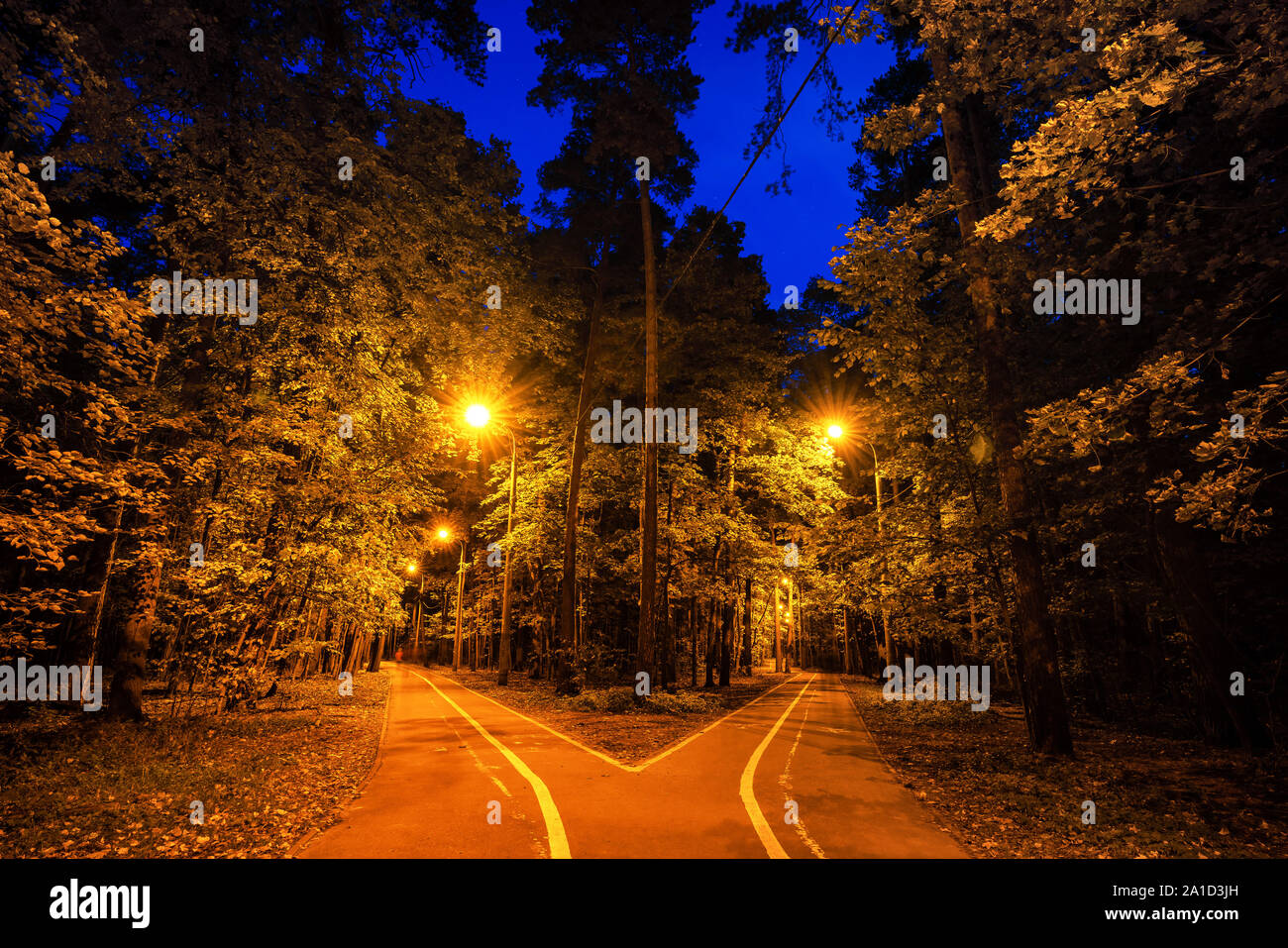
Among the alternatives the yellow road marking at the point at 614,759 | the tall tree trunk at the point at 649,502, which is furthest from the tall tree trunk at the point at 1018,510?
the tall tree trunk at the point at 649,502

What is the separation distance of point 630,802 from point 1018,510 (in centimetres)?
865

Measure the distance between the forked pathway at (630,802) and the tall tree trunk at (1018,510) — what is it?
3055mm

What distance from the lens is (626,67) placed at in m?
18.4

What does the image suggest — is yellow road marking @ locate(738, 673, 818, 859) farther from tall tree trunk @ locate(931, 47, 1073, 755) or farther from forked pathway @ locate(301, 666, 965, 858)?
tall tree trunk @ locate(931, 47, 1073, 755)

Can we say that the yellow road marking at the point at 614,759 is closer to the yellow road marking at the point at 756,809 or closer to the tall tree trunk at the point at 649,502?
the yellow road marking at the point at 756,809

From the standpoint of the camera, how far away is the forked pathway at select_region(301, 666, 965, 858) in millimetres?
5043

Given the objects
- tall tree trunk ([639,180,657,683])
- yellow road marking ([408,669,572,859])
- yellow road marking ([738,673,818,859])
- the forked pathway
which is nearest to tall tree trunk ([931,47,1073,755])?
the forked pathway

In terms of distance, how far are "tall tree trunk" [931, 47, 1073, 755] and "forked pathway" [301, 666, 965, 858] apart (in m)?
3.06

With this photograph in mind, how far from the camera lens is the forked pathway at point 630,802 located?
5.04 meters

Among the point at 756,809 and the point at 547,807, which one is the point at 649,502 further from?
the point at 547,807

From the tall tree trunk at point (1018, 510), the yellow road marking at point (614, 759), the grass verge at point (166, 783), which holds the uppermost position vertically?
the tall tree trunk at point (1018, 510)
